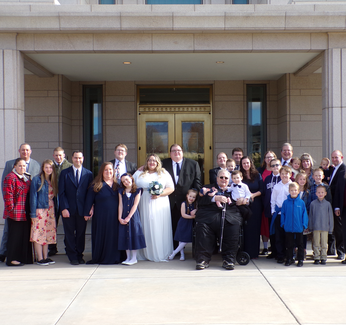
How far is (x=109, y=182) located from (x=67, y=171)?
71cm

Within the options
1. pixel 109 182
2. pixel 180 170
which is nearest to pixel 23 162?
pixel 109 182

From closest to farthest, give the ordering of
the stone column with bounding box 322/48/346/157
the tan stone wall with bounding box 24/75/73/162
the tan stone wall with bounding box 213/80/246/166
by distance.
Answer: the stone column with bounding box 322/48/346/157 → the tan stone wall with bounding box 24/75/73/162 → the tan stone wall with bounding box 213/80/246/166

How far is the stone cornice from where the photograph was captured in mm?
8219

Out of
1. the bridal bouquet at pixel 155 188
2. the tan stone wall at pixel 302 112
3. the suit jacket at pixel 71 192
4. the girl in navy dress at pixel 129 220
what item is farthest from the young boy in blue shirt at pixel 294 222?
the tan stone wall at pixel 302 112

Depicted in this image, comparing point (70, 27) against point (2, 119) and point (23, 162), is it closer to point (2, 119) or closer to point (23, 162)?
point (2, 119)

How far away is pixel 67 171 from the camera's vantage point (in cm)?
683

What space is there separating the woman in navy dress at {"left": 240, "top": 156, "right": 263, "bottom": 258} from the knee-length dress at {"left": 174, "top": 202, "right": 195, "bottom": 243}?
3.07 ft

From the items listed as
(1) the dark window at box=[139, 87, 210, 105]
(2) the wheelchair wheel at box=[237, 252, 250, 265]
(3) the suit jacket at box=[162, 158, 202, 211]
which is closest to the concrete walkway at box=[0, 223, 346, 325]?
(2) the wheelchair wheel at box=[237, 252, 250, 265]

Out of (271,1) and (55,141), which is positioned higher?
(271,1)

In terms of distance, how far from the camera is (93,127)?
1216 cm

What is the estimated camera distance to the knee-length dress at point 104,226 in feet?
22.2

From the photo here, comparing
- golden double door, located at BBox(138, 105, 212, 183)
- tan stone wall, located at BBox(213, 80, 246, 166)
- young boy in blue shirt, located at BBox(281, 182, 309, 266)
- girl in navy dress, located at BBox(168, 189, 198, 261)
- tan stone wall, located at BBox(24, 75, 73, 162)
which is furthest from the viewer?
golden double door, located at BBox(138, 105, 212, 183)

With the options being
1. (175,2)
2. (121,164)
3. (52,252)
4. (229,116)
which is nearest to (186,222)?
(121,164)

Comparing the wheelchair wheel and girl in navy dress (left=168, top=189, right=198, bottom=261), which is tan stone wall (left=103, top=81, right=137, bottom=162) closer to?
girl in navy dress (left=168, top=189, right=198, bottom=261)
